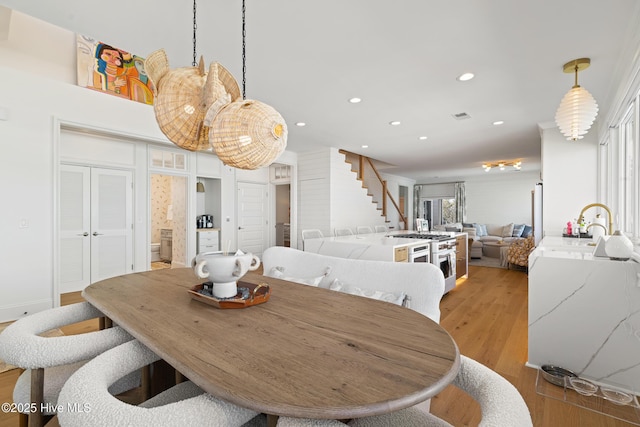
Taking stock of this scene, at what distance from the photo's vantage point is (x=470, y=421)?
1679 mm

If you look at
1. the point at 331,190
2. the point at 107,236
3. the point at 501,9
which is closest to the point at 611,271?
the point at 501,9

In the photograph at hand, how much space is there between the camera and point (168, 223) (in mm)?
7000

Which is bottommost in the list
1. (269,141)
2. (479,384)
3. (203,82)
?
(479,384)

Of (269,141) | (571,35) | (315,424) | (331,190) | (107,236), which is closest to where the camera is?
(315,424)

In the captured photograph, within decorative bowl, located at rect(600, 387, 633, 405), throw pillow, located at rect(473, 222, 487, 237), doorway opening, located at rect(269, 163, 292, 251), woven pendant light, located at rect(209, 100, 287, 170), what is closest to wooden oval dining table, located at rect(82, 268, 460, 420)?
woven pendant light, located at rect(209, 100, 287, 170)

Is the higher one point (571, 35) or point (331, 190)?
point (571, 35)

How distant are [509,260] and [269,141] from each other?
672 centimetres

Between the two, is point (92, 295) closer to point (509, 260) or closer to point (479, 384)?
point (479, 384)

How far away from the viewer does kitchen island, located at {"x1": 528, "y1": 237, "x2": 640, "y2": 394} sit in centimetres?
191

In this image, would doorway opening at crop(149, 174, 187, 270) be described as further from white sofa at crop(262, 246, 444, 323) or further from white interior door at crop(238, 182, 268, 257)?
white sofa at crop(262, 246, 444, 323)

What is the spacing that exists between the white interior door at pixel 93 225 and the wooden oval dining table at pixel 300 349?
141 inches

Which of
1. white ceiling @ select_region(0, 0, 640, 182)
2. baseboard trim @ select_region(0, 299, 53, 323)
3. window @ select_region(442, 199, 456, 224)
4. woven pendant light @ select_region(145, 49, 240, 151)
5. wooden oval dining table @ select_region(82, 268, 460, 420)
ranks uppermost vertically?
white ceiling @ select_region(0, 0, 640, 182)

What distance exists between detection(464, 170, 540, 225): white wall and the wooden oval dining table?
34.8 feet

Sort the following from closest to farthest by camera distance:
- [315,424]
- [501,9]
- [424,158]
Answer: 1. [315,424]
2. [501,9]
3. [424,158]
